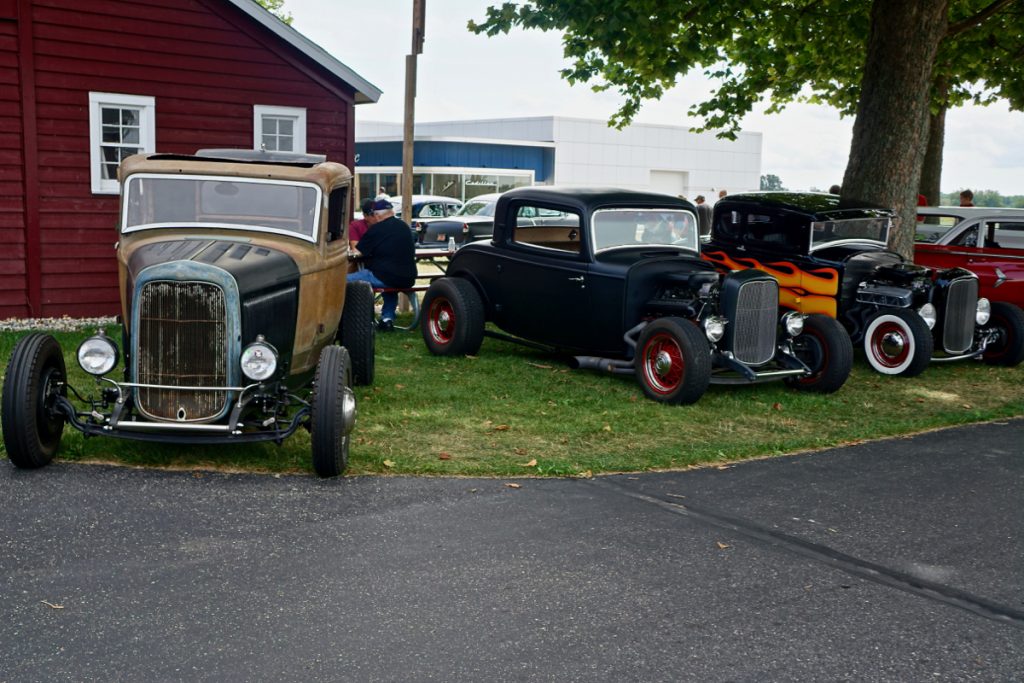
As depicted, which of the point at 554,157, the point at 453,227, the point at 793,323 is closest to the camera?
the point at 793,323

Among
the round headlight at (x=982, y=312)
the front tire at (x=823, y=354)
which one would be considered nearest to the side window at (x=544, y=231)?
the front tire at (x=823, y=354)

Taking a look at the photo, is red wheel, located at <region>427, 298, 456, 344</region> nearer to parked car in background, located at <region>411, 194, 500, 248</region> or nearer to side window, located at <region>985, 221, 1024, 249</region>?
side window, located at <region>985, 221, 1024, 249</region>

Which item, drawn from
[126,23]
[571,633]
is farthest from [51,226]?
[571,633]

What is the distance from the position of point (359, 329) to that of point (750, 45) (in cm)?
1095

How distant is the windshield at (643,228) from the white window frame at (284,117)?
21.2 feet

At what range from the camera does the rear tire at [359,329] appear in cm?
948

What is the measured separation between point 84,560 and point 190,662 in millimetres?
1388

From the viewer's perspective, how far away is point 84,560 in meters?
5.24

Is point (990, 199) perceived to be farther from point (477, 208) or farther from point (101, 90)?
point (101, 90)

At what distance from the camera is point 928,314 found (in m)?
11.8

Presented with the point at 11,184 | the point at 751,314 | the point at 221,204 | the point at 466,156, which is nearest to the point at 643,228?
the point at 751,314

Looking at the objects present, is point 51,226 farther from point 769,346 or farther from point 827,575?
point 827,575

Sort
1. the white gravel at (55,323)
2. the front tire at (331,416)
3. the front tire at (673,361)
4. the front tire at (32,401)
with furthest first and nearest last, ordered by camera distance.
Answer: the white gravel at (55,323), the front tire at (673,361), the front tire at (331,416), the front tire at (32,401)

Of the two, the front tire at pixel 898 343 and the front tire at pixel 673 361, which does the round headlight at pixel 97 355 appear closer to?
the front tire at pixel 673 361
